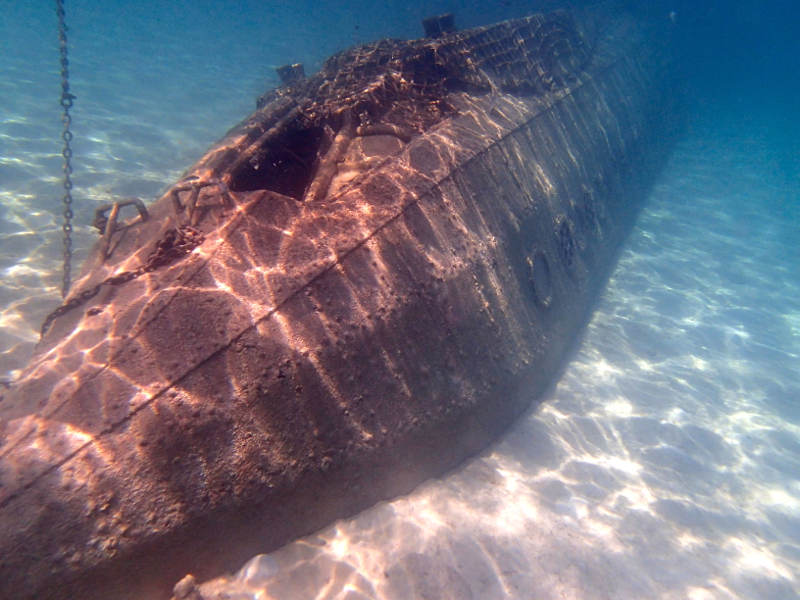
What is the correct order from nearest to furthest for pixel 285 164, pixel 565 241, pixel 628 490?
pixel 628 490, pixel 285 164, pixel 565 241

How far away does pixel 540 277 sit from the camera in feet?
15.7

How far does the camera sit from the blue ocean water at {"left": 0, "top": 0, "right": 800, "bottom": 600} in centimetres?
315

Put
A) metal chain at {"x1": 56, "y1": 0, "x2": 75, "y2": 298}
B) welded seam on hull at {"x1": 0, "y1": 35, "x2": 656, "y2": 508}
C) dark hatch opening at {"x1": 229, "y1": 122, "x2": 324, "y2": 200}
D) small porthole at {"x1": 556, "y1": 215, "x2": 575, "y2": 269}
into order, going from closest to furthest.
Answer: welded seam on hull at {"x1": 0, "y1": 35, "x2": 656, "y2": 508}
dark hatch opening at {"x1": 229, "y1": 122, "x2": 324, "y2": 200}
metal chain at {"x1": 56, "y1": 0, "x2": 75, "y2": 298}
small porthole at {"x1": 556, "y1": 215, "x2": 575, "y2": 269}

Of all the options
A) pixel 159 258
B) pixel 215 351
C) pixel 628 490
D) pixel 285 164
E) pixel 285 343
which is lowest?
pixel 628 490

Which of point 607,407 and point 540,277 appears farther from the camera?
point 607,407

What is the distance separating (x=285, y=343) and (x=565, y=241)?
14.0ft

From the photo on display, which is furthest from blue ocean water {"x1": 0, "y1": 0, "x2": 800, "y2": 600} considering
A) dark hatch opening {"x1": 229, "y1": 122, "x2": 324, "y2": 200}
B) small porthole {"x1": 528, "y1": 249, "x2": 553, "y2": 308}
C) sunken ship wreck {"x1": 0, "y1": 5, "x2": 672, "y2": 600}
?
dark hatch opening {"x1": 229, "y1": 122, "x2": 324, "y2": 200}

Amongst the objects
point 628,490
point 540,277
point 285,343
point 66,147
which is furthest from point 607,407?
point 66,147

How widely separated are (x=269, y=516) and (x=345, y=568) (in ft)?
2.27

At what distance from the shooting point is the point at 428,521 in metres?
3.26

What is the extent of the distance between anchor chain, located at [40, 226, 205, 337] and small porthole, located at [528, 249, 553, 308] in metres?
3.40

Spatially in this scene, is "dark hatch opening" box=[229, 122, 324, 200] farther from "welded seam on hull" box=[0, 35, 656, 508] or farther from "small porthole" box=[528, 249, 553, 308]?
"small porthole" box=[528, 249, 553, 308]

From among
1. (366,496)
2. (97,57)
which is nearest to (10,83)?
(97,57)

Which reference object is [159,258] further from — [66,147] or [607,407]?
[607,407]
